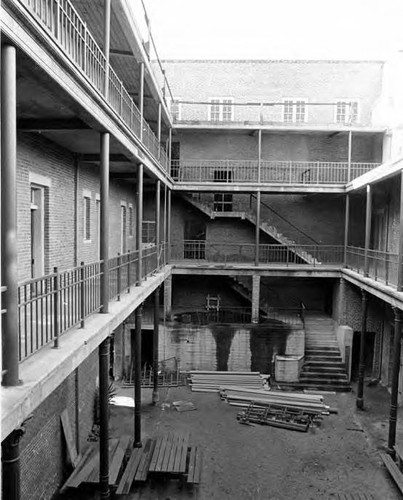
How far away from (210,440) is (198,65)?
20.9m

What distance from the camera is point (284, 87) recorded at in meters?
25.5

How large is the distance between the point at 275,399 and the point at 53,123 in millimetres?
11810

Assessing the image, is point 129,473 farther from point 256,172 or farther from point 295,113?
point 295,113

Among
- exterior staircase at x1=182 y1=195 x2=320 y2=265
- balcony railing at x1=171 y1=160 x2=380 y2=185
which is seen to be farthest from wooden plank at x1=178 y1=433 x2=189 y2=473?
balcony railing at x1=171 y1=160 x2=380 y2=185

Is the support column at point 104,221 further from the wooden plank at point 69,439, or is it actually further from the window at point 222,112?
the window at point 222,112

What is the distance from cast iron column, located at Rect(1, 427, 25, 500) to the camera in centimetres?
398

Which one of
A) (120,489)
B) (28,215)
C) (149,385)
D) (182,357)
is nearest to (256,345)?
(182,357)

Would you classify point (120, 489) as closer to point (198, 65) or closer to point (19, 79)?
point (19, 79)

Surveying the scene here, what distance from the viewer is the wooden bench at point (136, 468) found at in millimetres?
10023

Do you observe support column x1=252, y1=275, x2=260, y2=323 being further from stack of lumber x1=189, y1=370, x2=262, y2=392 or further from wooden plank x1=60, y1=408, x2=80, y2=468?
wooden plank x1=60, y1=408, x2=80, y2=468

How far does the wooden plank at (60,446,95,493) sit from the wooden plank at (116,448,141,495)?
37.8 inches

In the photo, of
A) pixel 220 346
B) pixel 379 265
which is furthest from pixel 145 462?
pixel 379 265

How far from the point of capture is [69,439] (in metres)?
10.8

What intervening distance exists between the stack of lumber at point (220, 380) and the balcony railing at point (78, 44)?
28.6 ft
